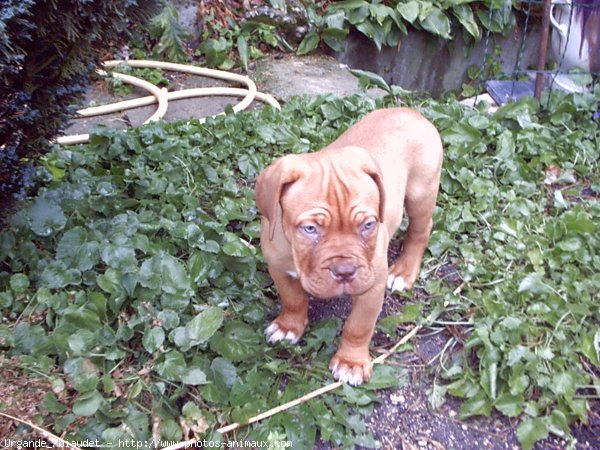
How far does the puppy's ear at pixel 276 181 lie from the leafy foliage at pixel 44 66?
125 cm

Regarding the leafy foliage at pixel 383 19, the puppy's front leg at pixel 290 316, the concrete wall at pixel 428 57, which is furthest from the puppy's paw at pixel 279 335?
the concrete wall at pixel 428 57

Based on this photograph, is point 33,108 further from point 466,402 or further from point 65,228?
point 466,402

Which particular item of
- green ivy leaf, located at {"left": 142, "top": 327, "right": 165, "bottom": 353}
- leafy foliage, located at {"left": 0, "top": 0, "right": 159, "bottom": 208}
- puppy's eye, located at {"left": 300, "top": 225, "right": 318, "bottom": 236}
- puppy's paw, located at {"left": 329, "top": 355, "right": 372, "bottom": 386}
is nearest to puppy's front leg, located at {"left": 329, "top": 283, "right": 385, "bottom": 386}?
puppy's paw, located at {"left": 329, "top": 355, "right": 372, "bottom": 386}

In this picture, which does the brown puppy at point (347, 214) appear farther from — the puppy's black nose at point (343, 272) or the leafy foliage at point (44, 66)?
the leafy foliage at point (44, 66)

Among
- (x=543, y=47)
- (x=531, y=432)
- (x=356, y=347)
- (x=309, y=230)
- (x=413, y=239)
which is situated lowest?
(x=531, y=432)

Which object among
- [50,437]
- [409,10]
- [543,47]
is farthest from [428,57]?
[50,437]

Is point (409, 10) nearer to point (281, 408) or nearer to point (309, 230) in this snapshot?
point (309, 230)

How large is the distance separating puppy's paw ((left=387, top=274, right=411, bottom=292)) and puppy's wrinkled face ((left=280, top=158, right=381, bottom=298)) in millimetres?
1114

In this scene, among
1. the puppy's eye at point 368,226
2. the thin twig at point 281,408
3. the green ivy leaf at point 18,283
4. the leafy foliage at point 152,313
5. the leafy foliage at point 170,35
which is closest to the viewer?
the puppy's eye at point 368,226

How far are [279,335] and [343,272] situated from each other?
933 millimetres

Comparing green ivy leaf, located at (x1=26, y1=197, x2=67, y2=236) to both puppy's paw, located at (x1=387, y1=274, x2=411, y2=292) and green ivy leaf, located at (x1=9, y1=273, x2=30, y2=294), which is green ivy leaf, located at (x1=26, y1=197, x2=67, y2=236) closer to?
green ivy leaf, located at (x1=9, y1=273, x2=30, y2=294)

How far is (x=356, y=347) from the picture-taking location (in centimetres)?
332

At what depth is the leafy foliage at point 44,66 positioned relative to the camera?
122 inches

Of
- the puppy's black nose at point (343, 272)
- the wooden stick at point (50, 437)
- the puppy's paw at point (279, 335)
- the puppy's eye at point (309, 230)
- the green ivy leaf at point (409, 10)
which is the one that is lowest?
the puppy's paw at point (279, 335)
